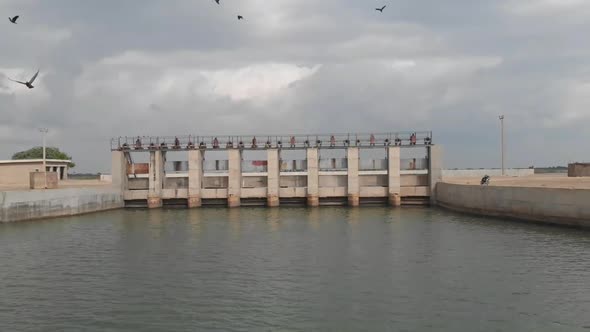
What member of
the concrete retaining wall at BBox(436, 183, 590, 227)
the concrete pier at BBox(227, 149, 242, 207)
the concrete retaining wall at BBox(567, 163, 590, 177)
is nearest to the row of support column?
the concrete pier at BBox(227, 149, 242, 207)

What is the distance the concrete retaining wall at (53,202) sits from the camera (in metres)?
48.7

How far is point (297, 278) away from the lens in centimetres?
2489

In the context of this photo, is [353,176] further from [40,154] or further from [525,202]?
[40,154]

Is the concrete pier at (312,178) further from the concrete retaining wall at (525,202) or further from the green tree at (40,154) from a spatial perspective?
the green tree at (40,154)

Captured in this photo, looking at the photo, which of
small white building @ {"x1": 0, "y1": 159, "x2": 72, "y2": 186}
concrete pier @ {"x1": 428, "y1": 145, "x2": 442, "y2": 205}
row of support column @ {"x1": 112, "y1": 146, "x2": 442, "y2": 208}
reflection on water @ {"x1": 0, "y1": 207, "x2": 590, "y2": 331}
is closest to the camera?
reflection on water @ {"x1": 0, "y1": 207, "x2": 590, "y2": 331}

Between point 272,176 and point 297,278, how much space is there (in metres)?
41.3

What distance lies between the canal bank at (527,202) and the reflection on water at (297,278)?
2.10 metres

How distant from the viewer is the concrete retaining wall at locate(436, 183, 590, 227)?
3962cm

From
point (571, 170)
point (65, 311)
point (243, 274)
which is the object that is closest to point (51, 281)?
point (65, 311)

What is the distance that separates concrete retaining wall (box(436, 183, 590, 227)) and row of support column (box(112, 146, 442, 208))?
23.0 feet

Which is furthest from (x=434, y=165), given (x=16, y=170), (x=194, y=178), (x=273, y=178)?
(x=16, y=170)

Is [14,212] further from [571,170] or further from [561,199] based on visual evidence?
[571,170]

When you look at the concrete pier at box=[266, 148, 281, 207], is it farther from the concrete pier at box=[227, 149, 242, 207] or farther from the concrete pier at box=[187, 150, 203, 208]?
the concrete pier at box=[187, 150, 203, 208]

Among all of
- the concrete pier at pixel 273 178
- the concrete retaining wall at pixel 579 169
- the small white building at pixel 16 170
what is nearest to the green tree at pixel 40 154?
the small white building at pixel 16 170
